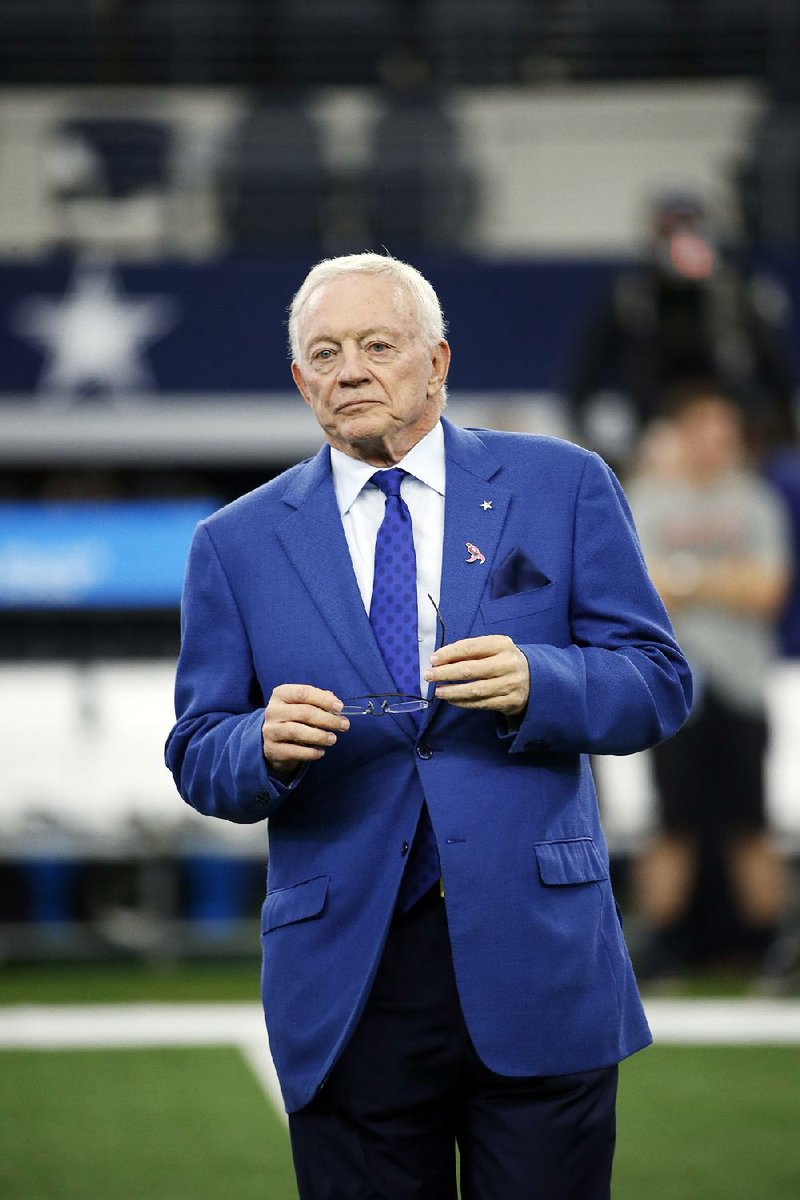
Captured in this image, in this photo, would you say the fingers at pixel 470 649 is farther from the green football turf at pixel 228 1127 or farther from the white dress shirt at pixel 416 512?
the green football turf at pixel 228 1127

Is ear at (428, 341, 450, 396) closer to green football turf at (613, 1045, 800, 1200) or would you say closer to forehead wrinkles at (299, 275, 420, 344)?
forehead wrinkles at (299, 275, 420, 344)

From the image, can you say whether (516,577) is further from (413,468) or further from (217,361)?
(217,361)

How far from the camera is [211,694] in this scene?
228 cm

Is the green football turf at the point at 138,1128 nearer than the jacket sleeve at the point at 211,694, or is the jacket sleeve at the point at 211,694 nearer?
the jacket sleeve at the point at 211,694

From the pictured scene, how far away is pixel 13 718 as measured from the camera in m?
Answer: 8.09

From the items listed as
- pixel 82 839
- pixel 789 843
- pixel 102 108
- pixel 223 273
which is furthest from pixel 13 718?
pixel 102 108

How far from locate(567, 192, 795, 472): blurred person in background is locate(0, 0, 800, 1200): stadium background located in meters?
1.14

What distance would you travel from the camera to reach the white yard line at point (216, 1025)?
581cm

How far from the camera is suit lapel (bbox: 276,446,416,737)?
7.23ft

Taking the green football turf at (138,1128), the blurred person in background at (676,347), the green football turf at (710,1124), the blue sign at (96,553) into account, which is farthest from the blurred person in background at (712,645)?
the blue sign at (96,553)

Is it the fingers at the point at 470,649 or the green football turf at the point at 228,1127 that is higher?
the fingers at the point at 470,649

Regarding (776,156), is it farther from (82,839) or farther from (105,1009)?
(105,1009)

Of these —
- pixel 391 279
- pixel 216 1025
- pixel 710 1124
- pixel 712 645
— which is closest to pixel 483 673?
pixel 391 279

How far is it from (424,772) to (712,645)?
4672 millimetres
